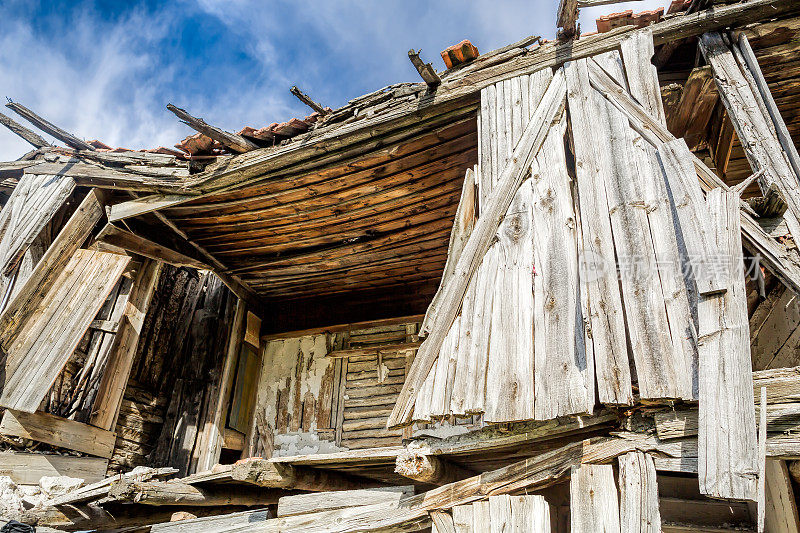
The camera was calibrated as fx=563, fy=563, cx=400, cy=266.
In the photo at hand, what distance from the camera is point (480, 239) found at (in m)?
3.96

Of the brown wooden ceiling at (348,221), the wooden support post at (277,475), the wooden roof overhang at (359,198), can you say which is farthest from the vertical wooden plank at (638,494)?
the brown wooden ceiling at (348,221)

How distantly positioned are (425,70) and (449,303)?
2.20 m

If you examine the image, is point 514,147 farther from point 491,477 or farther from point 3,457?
point 3,457

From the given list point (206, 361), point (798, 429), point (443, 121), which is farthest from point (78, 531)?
point (798, 429)

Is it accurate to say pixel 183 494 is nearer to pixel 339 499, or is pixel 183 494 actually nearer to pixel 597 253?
pixel 339 499

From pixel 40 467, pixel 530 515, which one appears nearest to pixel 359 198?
pixel 530 515

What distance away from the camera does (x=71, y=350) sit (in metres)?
5.86

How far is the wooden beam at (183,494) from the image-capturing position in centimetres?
496

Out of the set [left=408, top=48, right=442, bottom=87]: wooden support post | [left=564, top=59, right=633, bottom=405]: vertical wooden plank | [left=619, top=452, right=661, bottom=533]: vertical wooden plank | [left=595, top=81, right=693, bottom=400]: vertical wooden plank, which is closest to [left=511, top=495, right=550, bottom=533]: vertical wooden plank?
[left=619, top=452, right=661, bottom=533]: vertical wooden plank

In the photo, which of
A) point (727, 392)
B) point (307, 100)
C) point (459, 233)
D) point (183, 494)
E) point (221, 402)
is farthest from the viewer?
point (221, 402)

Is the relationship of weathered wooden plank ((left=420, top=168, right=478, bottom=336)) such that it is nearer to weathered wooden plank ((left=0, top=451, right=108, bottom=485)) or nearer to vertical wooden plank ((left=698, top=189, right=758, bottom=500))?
vertical wooden plank ((left=698, top=189, right=758, bottom=500))

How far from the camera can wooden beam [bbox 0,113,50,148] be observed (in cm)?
643

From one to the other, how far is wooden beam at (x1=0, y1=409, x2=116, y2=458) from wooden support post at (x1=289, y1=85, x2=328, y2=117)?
167 inches

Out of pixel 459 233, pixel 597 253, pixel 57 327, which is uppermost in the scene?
pixel 459 233
